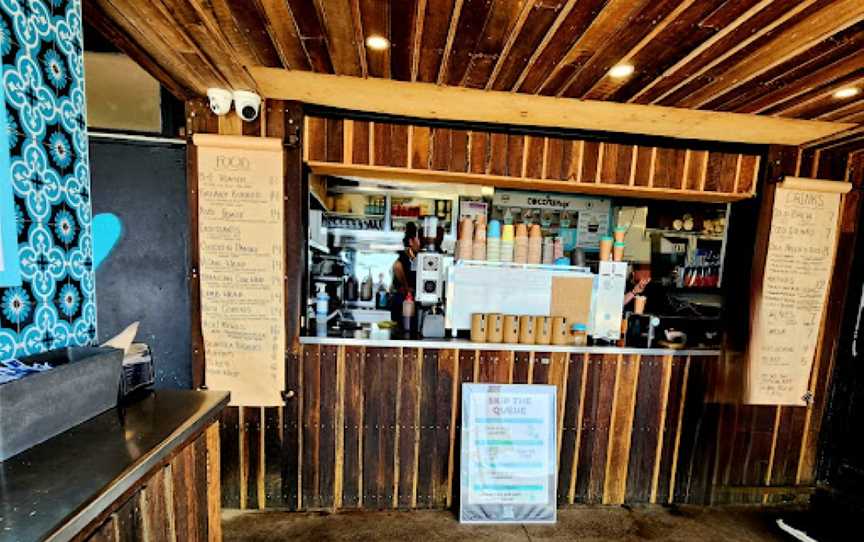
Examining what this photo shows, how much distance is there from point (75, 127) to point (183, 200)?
131 centimetres

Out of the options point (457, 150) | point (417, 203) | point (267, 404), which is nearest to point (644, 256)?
point (417, 203)

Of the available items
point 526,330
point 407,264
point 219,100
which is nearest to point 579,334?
point 526,330

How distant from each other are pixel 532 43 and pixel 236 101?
1.86m

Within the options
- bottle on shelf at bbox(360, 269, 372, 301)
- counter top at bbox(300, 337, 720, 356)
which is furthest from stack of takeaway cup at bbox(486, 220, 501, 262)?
bottle on shelf at bbox(360, 269, 372, 301)

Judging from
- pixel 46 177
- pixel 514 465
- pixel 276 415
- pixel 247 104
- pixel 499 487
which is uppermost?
pixel 247 104

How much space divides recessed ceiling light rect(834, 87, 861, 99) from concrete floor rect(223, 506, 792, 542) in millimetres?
3013

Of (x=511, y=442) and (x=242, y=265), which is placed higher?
(x=242, y=265)

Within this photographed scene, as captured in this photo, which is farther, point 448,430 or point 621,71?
point 448,430

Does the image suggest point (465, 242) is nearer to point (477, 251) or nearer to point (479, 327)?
point (477, 251)

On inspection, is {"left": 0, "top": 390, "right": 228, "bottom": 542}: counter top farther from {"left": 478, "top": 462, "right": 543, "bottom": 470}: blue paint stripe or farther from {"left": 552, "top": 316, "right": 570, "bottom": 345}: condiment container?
{"left": 552, "top": 316, "right": 570, "bottom": 345}: condiment container

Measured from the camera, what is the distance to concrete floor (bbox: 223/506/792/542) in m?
2.58

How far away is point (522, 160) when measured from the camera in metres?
2.83

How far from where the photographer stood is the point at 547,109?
99.6 inches

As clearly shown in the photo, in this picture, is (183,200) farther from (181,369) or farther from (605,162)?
(605,162)
